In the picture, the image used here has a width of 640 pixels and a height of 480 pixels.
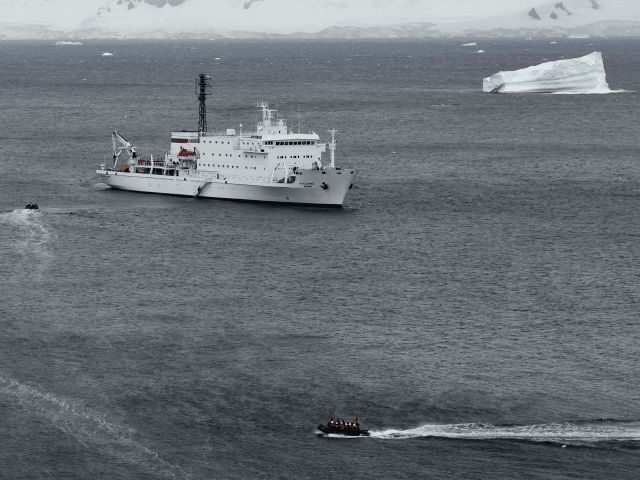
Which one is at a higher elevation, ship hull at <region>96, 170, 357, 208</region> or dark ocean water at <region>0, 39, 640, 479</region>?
ship hull at <region>96, 170, 357, 208</region>

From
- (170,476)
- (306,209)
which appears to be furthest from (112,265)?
(170,476)

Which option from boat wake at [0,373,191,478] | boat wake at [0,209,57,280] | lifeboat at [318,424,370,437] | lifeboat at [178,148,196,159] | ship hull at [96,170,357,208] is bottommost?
boat wake at [0,373,191,478]

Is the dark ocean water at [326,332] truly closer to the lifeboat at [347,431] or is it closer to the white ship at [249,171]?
the lifeboat at [347,431]

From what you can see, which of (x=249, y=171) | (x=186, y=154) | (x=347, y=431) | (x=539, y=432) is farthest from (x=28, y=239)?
(x=539, y=432)

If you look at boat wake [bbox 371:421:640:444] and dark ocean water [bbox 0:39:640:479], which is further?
boat wake [bbox 371:421:640:444]

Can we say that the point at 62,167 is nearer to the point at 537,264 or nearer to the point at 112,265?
the point at 112,265

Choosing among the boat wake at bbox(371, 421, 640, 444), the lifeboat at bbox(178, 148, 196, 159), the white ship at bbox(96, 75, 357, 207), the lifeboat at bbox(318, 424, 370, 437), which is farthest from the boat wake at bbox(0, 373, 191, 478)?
the lifeboat at bbox(178, 148, 196, 159)

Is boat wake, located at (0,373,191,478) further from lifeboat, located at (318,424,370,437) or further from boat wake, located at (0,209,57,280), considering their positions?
boat wake, located at (0,209,57,280)
